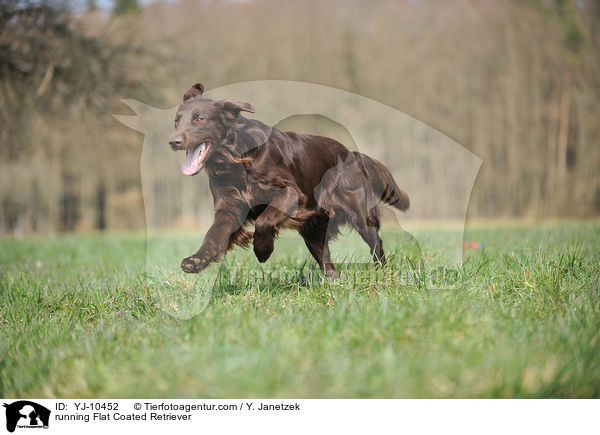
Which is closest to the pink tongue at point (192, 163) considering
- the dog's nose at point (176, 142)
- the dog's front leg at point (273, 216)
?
the dog's nose at point (176, 142)

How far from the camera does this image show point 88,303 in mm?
3188

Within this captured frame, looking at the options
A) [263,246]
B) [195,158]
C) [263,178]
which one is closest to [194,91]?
[195,158]

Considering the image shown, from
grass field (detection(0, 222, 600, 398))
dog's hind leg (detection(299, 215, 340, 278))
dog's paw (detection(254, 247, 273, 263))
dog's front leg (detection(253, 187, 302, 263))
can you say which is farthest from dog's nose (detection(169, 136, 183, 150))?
dog's hind leg (detection(299, 215, 340, 278))

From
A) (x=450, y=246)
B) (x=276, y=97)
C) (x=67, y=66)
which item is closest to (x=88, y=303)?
(x=276, y=97)

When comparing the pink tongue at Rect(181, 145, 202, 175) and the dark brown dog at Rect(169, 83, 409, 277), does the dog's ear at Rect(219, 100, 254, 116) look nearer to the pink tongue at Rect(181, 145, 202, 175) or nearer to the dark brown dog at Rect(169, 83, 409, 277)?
the dark brown dog at Rect(169, 83, 409, 277)

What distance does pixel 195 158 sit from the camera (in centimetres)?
264

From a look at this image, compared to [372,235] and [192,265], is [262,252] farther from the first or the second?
[372,235]

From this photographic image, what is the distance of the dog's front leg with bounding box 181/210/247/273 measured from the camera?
2.84 m

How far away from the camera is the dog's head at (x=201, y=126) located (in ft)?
8.50

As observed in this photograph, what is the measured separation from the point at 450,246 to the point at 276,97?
196cm

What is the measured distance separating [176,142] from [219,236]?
715 millimetres

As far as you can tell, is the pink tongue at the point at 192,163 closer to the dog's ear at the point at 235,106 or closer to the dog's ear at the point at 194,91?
the dog's ear at the point at 235,106

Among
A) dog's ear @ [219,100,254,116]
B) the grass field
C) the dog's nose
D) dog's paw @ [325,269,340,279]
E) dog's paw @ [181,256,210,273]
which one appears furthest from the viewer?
dog's paw @ [325,269,340,279]
